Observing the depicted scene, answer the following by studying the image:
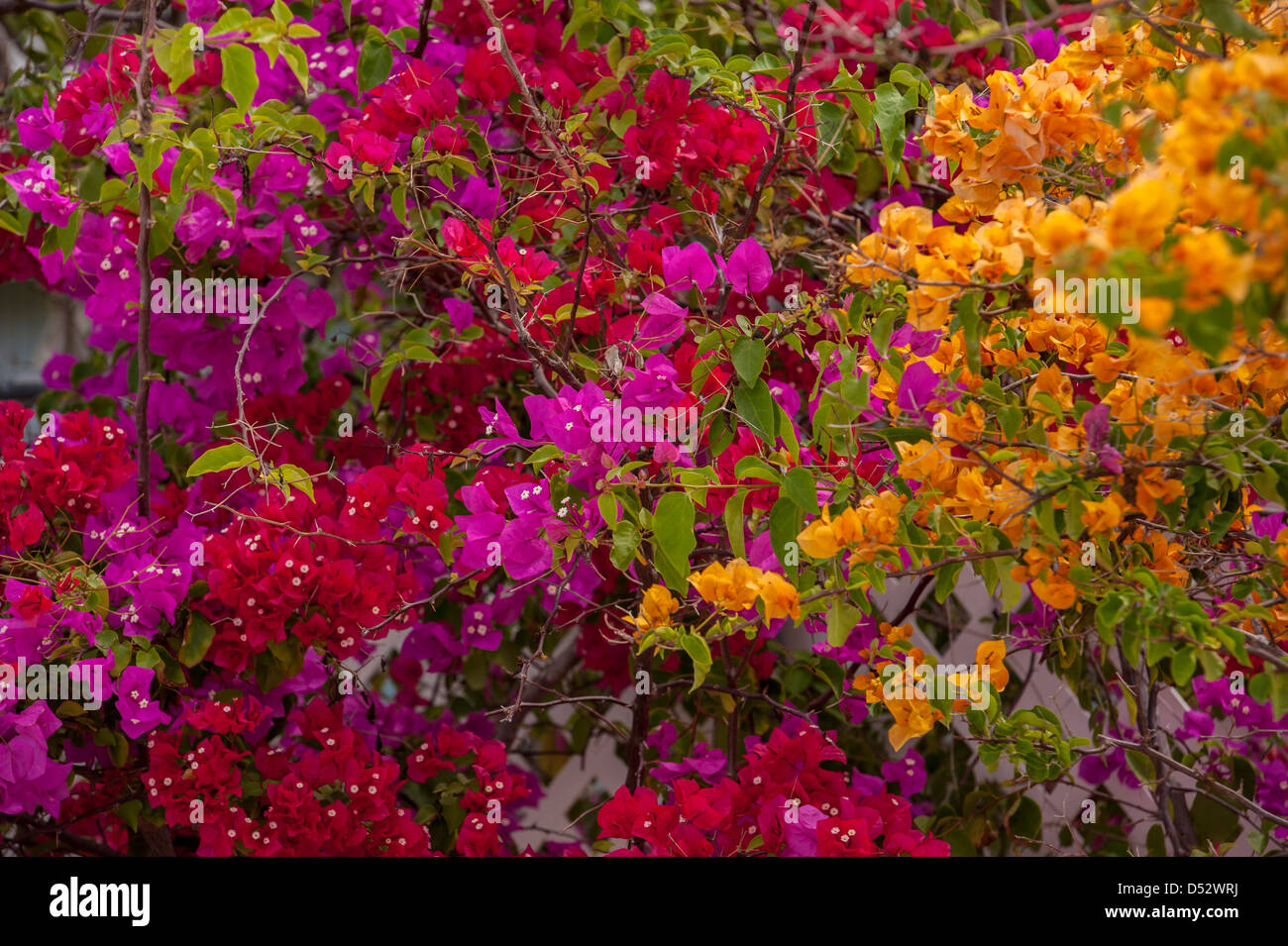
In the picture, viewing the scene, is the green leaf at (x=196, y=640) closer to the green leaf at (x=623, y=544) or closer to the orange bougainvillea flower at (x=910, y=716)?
the green leaf at (x=623, y=544)

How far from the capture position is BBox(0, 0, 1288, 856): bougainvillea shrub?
2.66 feet

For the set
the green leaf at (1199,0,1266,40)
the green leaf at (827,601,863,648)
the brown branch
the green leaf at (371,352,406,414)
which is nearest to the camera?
the green leaf at (1199,0,1266,40)

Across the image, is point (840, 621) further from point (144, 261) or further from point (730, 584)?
point (144, 261)

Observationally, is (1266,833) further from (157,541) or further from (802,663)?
(157,541)

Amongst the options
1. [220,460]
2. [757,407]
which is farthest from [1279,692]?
[220,460]

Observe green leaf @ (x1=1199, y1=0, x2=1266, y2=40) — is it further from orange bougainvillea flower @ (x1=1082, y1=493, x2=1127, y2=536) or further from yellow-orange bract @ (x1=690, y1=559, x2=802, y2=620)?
yellow-orange bract @ (x1=690, y1=559, x2=802, y2=620)

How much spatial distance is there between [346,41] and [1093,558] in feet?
4.03

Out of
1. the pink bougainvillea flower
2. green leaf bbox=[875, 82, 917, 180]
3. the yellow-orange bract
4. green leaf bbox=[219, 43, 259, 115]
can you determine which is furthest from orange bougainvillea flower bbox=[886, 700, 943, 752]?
green leaf bbox=[219, 43, 259, 115]

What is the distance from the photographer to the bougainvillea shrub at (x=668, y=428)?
2.66 ft

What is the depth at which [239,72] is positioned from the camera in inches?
41.4

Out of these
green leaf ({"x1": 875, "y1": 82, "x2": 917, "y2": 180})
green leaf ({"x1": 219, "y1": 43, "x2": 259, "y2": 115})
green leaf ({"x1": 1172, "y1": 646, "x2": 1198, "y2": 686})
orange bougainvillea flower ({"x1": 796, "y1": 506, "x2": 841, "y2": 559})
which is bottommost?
green leaf ({"x1": 1172, "y1": 646, "x2": 1198, "y2": 686})

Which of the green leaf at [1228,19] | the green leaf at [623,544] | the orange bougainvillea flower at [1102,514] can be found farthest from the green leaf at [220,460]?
the green leaf at [1228,19]

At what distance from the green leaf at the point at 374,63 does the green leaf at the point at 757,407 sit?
0.73 metres

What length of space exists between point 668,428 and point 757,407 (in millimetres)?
97
